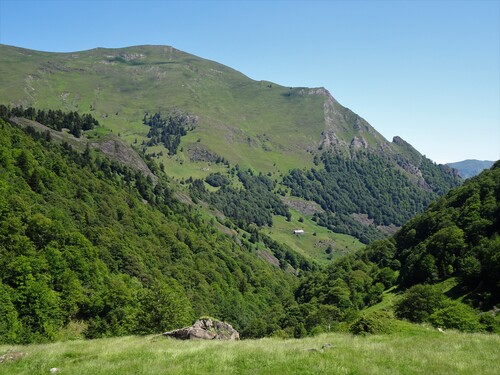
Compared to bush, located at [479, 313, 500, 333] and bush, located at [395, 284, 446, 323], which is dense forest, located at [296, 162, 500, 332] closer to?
bush, located at [395, 284, 446, 323]

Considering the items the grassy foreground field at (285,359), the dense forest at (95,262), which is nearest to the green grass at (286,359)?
the grassy foreground field at (285,359)

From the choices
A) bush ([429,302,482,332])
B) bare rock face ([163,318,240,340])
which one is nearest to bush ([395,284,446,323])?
bush ([429,302,482,332])

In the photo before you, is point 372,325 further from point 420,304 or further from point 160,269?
point 160,269

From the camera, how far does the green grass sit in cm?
1870

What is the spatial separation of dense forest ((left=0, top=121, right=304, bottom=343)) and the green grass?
3919 centimetres

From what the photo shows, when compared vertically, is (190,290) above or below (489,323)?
below

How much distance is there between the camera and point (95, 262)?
93.7 meters

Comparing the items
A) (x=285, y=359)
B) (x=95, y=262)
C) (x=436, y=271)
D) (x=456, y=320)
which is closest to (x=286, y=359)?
(x=285, y=359)

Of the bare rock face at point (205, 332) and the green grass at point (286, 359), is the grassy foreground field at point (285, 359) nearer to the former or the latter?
the green grass at point (286, 359)

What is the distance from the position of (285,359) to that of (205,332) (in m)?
20.6

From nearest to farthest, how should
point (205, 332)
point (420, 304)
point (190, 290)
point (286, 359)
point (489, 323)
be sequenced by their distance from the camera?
point (286, 359) < point (205, 332) < point (489, 323) < point (420, 304) < point (190, 290)

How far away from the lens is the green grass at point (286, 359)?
18.7 metres

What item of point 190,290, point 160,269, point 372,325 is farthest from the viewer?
point 190,290

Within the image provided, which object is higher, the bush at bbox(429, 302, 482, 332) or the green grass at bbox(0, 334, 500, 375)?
the green grass at bbox(0, 334, 500, 375)
